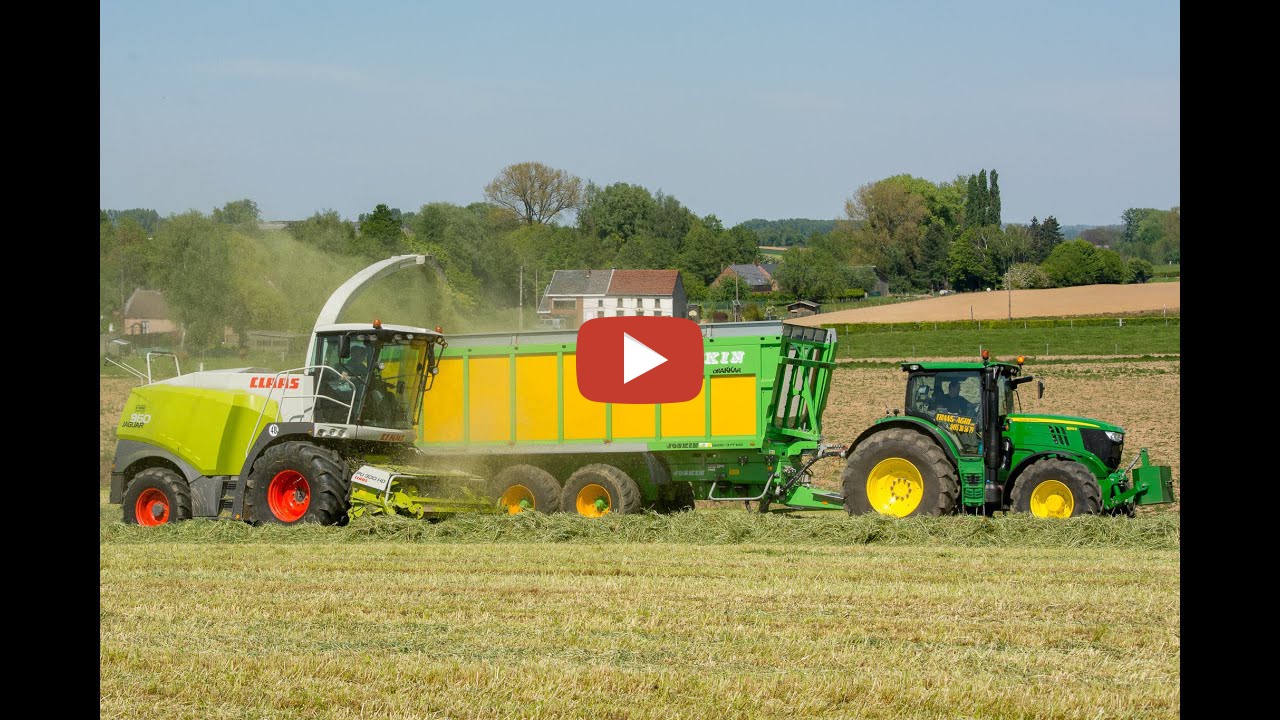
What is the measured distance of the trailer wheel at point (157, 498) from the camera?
15.7 m

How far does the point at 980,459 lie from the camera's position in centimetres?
1561

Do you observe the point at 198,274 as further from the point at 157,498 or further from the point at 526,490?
the point at 526,490

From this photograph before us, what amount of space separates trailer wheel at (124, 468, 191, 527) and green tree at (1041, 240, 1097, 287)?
8240cm

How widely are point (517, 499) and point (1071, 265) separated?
8297 centimetres

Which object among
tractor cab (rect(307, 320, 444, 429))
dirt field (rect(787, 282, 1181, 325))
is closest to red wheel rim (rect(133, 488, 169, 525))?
tractor cab (rect(307, 320, 444, 429))

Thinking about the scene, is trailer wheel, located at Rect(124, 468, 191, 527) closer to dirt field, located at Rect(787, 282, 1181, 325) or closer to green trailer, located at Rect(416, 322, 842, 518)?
green trailer, located at Rect(416, 322, 842, 518)

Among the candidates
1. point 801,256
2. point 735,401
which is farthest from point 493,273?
point 801,256

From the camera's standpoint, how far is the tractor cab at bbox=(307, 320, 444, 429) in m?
15.5

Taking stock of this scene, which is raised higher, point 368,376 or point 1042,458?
point 368,376

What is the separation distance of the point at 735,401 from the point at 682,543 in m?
3.61

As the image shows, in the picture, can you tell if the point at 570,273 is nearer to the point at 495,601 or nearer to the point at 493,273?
the point at 493,273

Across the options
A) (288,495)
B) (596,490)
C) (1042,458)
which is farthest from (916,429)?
(288,495)
